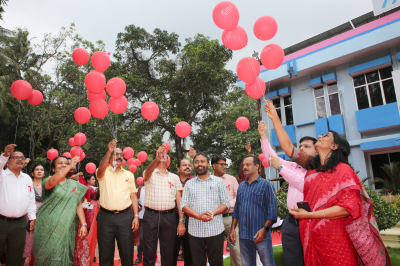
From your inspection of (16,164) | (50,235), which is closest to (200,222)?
(50,235)

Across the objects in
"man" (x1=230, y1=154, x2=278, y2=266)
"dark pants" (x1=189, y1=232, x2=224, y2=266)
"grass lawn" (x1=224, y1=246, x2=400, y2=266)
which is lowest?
"grass lawn" (x1=224, y1=246, x2=400, y2=266)

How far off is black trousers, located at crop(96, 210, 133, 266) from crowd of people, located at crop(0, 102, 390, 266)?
0.04 feet

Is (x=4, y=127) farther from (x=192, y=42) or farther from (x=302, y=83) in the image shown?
(x=302, y=83)

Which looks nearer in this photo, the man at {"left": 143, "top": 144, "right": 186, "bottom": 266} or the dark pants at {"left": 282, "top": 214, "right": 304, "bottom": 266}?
the dark pants at {"left": 282, "top": 214, "right": 304, "bottom": 266}

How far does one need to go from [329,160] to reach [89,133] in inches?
504

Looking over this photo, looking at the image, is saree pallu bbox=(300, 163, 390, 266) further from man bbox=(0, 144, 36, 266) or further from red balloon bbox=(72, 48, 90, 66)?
red balloon bbox=(72, 48, 90, 66)

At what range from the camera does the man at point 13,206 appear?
10.4 feet

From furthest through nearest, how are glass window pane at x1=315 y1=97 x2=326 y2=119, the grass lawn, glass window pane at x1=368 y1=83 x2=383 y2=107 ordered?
glass window pane at x1=315 y1=97 x2=326 y2=119 < glass window pane at x1=368 y1=83 x2=383 y2=107 < the grass lawn

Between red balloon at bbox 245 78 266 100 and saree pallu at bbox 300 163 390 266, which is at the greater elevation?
red balloon at bbox 245 78 266 100

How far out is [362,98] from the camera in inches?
376

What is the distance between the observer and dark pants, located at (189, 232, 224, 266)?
120 inches

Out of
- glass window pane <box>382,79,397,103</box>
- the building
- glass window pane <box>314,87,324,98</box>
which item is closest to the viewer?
the building

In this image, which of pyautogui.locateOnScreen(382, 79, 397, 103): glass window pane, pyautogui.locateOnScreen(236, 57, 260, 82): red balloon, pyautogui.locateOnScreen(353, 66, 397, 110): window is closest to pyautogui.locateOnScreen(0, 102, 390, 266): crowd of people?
pyautogui.locateOnScreen(236, 57, 260, 82): red balloon

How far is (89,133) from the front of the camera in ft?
42.9
